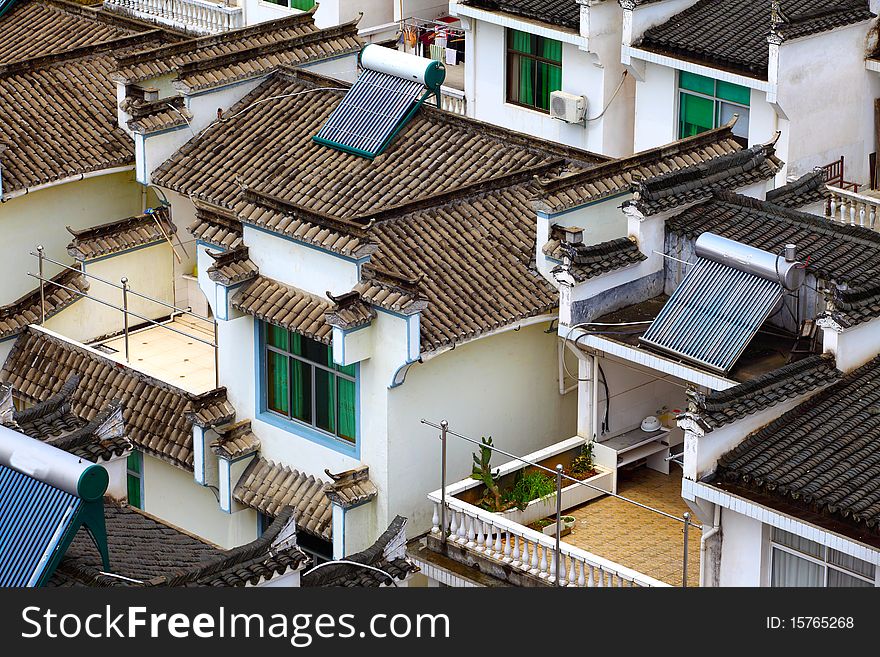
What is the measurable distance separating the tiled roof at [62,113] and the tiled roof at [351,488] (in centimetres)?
1207

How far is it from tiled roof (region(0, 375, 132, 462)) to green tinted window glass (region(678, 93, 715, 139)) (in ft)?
68.1

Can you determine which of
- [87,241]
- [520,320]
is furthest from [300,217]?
[87,241]

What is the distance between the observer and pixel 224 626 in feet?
96.9

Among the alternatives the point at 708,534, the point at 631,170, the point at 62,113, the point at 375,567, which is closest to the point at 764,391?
the point at 708,534

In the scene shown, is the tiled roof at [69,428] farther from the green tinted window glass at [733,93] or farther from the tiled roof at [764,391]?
the green tinted window glass at [733,93]

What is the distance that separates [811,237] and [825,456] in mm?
6090

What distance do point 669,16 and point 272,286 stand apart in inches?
659

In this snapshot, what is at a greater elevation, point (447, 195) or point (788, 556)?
point (447, 195)

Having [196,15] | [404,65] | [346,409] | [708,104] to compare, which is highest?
[196,15]

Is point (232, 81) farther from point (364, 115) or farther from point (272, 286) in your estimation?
point (272, 286)

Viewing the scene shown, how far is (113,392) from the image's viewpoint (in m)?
Answer: 47.6

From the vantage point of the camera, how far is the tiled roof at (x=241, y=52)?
51594mm

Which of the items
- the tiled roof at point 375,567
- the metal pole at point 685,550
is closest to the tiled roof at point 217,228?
the tiled roof at point 375,567

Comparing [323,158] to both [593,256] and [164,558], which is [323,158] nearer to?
[593,256]
